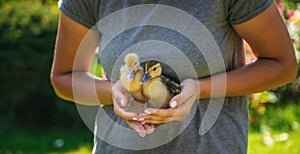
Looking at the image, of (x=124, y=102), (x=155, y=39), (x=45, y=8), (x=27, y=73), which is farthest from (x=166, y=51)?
(x=45, y=8)

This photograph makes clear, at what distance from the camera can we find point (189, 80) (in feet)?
6.86

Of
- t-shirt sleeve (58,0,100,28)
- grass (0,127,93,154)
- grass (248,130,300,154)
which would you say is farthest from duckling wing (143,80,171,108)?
grass (0,127,93,154)

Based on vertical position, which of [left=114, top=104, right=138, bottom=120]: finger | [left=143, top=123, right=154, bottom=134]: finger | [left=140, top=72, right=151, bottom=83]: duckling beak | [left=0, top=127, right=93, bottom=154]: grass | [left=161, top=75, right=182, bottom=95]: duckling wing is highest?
[left=140, top=72, right=151, bottom=83]: duckling beak

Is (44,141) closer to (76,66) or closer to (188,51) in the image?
(76,66)

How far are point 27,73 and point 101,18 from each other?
5.75 m

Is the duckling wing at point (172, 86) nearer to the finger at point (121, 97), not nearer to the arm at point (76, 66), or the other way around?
the finger at point (121, 97)

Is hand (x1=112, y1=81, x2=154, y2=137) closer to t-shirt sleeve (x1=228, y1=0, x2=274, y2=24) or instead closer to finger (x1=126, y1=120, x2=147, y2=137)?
finger (x1=126, y1=120, x2=147, y2=137)

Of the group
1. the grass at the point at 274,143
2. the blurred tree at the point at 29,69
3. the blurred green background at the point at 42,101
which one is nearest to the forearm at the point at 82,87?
the grass at the point at 274,143

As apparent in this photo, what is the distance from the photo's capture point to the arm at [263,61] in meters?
2.14

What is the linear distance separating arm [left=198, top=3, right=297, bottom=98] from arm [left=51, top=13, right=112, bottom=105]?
0.41 m

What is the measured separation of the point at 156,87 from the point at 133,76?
0.07 meters

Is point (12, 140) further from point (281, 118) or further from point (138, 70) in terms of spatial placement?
point (138, 70)

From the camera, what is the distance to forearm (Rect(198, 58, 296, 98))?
2.16 metres

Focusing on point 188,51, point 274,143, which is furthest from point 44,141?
point 188,51
